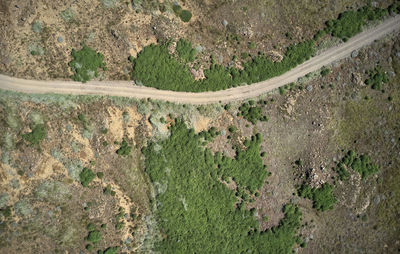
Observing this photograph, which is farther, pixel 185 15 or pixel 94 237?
pixel 185 15

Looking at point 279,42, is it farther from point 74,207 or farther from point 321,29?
point 74,207

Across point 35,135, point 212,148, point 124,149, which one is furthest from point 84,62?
point 212,148

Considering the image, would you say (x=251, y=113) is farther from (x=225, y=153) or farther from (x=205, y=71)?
(x=205, y=71)

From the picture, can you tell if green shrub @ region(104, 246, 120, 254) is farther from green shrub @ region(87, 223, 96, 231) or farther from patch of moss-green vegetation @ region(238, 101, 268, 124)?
patch of moss-green vegetation @ region(238, 101, 268, 124)

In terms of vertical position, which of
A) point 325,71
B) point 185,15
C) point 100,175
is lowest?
point 100,175

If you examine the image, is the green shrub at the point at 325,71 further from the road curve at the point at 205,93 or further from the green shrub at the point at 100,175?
the green shrub at the point at 100,175
